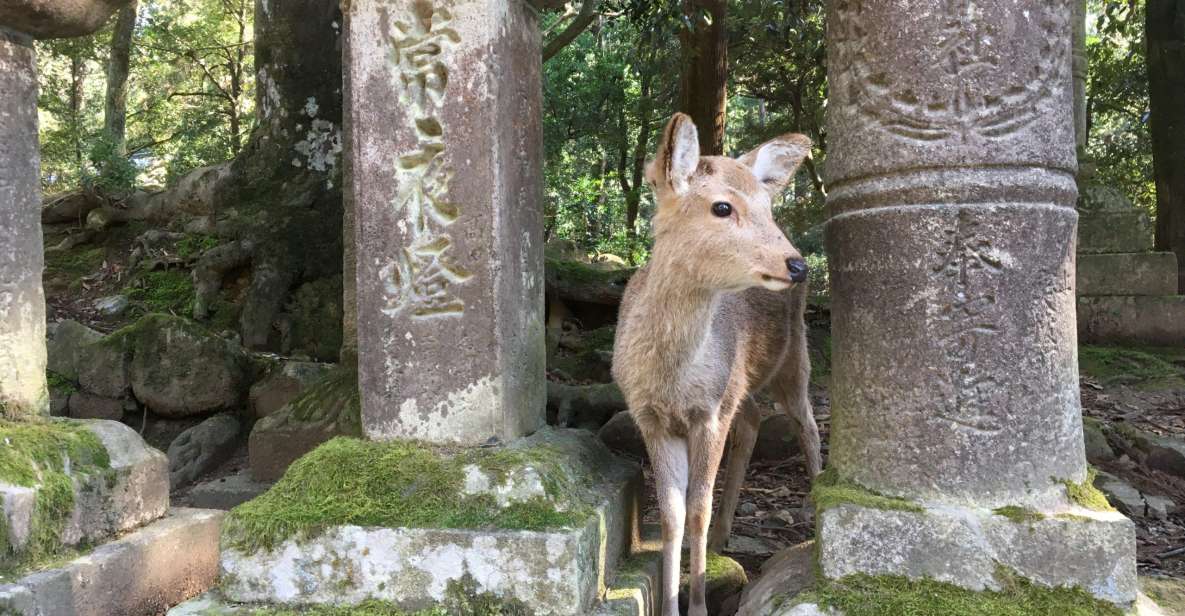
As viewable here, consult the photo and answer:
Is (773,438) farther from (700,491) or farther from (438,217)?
(438,217)

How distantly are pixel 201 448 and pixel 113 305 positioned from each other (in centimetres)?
316

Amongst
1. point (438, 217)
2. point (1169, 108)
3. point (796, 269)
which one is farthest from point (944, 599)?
point (1169, 108)

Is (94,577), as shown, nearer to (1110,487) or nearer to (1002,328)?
(1002,328)

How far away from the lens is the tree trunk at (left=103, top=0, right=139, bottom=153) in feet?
42.4

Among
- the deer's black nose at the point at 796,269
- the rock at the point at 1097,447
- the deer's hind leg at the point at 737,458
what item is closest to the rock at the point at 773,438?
the rock at the point at 1097,447

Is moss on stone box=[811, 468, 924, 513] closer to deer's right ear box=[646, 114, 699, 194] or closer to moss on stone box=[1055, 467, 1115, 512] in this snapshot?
moss on stone box=[1055, 467, 1115, 512]

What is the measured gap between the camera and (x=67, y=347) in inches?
253

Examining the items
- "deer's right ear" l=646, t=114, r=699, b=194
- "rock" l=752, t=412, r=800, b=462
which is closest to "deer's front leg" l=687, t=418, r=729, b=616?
"deer's right ear" l=646, t=114, r=699, b=194

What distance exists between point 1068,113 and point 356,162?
96.8 inches

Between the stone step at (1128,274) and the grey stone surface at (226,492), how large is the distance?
7455mm

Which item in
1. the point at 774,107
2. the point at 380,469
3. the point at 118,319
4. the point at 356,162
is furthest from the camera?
the point at 774,107

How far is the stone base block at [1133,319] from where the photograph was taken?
752 centimetres

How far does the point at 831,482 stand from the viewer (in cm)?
278

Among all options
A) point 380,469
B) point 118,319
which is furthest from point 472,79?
point 118,319
